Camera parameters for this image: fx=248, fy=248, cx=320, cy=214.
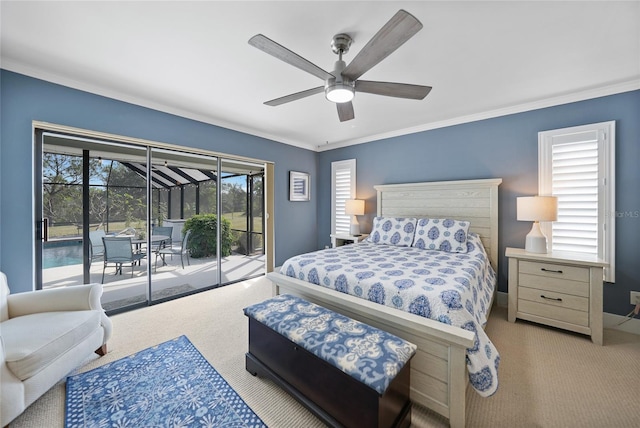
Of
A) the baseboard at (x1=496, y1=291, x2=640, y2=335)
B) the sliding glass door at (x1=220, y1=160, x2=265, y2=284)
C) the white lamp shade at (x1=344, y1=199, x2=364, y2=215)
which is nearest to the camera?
the baseboard at (x1=496, y1=291, x2=640, y2=335)

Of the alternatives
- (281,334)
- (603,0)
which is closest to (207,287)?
(281,334)

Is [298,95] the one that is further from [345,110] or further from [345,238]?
[345,238]

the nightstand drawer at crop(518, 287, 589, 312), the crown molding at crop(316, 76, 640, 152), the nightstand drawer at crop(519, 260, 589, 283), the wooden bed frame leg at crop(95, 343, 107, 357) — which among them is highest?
the crown molding at crop(316, 76, 640, 152)

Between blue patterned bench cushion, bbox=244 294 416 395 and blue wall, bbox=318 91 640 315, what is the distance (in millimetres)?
2668

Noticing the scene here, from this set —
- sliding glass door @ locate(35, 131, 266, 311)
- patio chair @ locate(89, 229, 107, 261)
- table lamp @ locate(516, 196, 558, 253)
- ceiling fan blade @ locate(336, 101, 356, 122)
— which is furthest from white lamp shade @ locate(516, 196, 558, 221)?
patio chair @ locate(89, 229, 107, 261)

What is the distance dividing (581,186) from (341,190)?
130 inches

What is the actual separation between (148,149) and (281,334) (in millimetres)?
2915

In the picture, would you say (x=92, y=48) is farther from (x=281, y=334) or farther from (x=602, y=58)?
(x=602, y=58)

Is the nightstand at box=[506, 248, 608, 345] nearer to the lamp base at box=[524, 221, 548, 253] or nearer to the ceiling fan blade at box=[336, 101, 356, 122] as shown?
the lamp base at box=[524, 221, 548, 253]

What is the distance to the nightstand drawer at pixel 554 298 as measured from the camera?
2.38m

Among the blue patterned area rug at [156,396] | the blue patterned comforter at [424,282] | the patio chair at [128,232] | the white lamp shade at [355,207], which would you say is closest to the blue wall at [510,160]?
the white lamp shade at [355,207]

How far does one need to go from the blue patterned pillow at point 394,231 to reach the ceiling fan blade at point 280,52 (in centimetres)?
236

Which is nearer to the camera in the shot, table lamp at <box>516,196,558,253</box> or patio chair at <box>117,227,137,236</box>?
table lamp at <box>516,196,558,253</box>

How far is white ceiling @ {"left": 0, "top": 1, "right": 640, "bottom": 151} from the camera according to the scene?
1.61m
